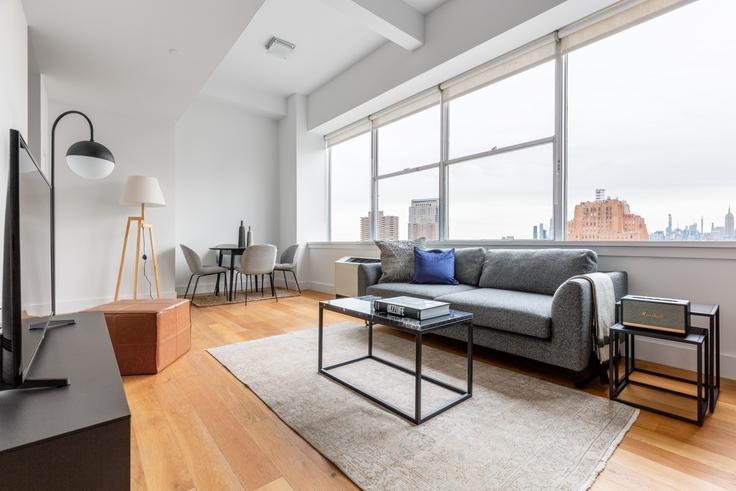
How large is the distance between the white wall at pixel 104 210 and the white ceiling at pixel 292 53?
46.6 inches

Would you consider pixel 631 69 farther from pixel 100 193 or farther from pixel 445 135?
pixel 100 193

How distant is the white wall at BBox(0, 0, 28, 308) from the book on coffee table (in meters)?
1.64

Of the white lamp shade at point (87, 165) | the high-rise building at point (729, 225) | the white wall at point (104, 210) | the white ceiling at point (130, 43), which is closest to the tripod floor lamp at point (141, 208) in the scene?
the white wall at point (104, 210)

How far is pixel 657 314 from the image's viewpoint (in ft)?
5.57

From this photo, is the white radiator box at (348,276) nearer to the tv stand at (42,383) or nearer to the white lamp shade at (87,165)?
the white lamp shade at (87,165)

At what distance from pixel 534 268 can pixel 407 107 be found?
2.68 meters

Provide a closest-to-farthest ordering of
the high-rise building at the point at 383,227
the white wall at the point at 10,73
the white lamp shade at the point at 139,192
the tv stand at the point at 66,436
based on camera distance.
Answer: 1. the tv stand at the point at 66,436
2. the white wall at the point at 10,73
3. the white lamp shade at the point at 139,192
4. the high-rise building at the point at 383,227

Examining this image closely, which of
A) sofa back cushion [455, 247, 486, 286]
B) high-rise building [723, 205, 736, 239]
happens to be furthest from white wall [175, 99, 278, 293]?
high-rise building [723, 205, 736, 239]

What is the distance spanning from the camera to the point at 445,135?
3.91 meters

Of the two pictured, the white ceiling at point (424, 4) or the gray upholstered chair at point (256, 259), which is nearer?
the white ceiling at point (424, 4)

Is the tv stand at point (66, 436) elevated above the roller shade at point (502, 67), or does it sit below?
below

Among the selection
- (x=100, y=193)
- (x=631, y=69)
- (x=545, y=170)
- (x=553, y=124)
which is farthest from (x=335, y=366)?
(x=100, y=193)

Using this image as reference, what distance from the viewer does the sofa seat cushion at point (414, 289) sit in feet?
9.03

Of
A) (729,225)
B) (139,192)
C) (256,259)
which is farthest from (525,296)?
(139,192)
